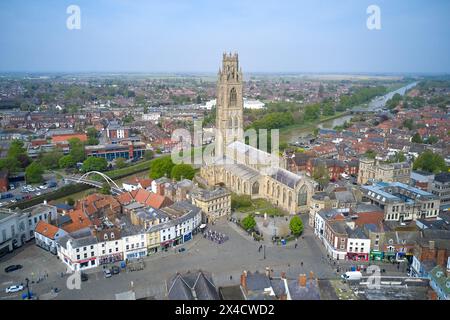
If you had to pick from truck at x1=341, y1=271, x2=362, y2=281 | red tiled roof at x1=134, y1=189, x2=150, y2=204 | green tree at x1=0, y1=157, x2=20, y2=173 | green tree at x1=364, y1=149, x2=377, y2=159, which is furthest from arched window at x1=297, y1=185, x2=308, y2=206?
green tree at x1=0, y1=157, x2=20, y2=173

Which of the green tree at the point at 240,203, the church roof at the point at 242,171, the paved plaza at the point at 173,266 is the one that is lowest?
the paved plaza at the point at 173,266

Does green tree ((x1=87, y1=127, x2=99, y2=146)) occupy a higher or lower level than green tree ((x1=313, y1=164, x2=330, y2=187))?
higher

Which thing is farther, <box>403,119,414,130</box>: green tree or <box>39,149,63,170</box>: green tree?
<box>403,119,414,130</box>: green tree

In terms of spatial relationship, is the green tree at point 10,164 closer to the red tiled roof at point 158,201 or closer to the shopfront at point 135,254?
the red tiled roof at point 158,201

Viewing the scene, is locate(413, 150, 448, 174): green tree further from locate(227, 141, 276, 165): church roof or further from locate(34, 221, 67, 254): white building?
locate(34, 221, 67, 254): white building

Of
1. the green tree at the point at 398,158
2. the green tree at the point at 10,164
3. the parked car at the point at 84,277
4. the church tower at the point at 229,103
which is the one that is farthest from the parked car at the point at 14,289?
the green tree at the point at 398,158

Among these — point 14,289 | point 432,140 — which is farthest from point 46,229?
point 432,140

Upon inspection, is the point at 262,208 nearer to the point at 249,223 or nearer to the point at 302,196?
the point at 302,196
